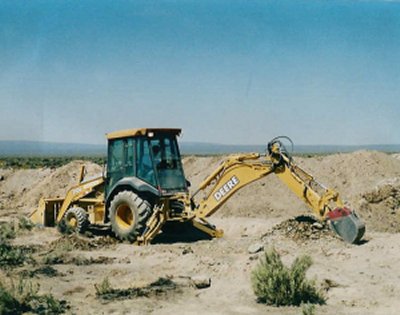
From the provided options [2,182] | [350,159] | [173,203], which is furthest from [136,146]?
[2,182]

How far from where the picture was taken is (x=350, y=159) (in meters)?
22.9

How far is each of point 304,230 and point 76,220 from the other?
5832mm

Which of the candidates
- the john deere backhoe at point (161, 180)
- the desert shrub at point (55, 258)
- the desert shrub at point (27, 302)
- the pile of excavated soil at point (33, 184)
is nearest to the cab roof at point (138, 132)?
the john deere backhoe at point (161, 180)

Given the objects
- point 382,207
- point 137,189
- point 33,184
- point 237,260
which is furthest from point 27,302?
point 33,184

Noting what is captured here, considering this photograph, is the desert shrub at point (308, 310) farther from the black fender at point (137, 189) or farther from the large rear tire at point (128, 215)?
the large rear tire at point (128, 215)

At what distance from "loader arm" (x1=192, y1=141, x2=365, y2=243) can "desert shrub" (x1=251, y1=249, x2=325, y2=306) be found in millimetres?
3700

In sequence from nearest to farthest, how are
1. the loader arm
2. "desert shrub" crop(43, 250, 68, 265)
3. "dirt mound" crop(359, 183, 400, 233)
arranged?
"desert shrub" crop(43, 250, 68, 265), the loader arm, "dirt mound" crop(359, 183, 400, 233)

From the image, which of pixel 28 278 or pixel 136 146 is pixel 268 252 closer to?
pixel 28 278

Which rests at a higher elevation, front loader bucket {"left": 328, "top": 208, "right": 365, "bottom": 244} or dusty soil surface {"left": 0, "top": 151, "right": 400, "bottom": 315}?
front loader bucket {"left": 328, "top": 208, "right": 365, "bottom": 244}

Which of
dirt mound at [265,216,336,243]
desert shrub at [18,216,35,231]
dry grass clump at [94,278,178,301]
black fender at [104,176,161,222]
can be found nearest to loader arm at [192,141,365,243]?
dirt mound at [265,216,336,243]

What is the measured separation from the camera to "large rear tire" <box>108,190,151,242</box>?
543 inches

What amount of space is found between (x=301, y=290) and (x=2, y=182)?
25.3 m

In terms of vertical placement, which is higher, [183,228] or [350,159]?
[350,159]

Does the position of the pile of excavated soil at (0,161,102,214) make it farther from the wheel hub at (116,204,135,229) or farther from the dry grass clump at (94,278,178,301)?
the dry grass clump at (94,278,178,301)
